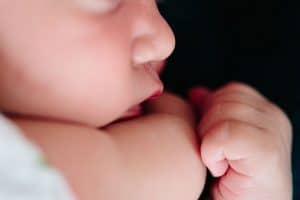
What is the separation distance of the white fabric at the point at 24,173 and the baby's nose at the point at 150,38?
199mm

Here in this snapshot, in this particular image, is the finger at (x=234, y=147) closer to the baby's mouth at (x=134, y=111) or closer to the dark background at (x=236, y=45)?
the baby's mouth at (x=134, y=111)

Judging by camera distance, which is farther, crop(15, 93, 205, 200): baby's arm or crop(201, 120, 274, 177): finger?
crop(201, 120, 274, 177): finger

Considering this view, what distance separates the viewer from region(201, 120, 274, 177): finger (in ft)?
2.62

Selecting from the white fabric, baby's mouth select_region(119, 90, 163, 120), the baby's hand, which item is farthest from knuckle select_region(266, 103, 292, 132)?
the white fabric

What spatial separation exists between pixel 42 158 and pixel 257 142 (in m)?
0.28

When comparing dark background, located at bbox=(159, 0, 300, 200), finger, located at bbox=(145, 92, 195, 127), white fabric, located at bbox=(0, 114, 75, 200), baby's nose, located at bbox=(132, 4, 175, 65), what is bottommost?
dark background, located at bbox=(159, 0, 300, 200)

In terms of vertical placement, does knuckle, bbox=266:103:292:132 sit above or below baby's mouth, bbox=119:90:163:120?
below

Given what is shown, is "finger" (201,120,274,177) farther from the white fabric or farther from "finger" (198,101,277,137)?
the white fabric

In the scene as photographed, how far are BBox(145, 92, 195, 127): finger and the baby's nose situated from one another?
0.12 m

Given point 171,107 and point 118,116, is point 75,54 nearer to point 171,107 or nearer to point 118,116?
point 118,116

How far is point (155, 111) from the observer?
35.8 inches

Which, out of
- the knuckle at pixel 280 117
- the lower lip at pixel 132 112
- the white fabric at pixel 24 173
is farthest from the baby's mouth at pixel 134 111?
the white fabric at pixel 24 173

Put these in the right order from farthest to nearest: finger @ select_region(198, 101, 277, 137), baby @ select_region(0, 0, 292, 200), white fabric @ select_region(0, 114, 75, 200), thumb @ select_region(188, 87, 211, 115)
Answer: thumb @ select_region(188, 87, 211, 115), finger @ select_region(198, 101, 277, 137), baby @ select_region(0, 0, 292, 200), white fabric @ select_region(0, 114, 75, 200)

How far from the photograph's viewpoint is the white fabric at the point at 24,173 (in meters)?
0.59
